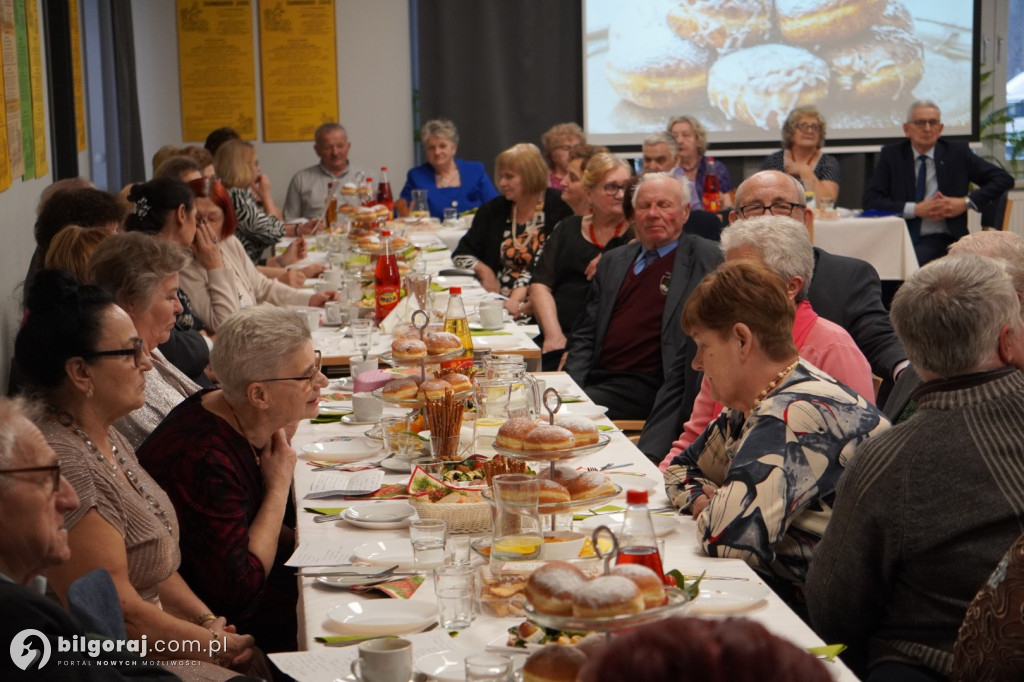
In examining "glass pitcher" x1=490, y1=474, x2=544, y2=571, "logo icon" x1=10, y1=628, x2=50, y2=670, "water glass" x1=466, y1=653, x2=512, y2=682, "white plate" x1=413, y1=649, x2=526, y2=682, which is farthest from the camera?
"glass pitcher" x1=490, y1=474, x2=544, y2=571

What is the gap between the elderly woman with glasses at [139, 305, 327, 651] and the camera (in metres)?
2.36

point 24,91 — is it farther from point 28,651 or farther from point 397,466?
point 28,651

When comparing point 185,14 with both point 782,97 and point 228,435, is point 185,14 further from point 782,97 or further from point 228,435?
point 228,435

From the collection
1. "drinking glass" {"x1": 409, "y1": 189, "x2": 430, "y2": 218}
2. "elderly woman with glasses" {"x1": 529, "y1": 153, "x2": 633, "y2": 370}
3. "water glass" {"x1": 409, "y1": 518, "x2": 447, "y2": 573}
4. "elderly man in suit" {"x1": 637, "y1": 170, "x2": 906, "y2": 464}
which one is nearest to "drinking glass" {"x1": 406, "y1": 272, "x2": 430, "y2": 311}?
"elderly woman with glasses" {"x1": 529, "y1": 153, "x2": 633, "y2": 370}

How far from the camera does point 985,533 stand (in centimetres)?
192

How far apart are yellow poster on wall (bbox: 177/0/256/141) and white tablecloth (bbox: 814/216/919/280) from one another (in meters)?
4.86

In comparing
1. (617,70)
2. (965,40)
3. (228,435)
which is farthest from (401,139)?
(228,435)

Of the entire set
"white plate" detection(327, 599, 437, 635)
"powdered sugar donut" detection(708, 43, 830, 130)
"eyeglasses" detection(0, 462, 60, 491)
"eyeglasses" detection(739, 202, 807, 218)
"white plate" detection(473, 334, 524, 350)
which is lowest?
"white plate" detection(473, 334, 524, 350)

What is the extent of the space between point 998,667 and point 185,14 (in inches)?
355

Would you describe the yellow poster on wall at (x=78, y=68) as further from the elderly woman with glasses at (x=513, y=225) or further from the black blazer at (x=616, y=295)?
the black blazer at (x=616, y=295)

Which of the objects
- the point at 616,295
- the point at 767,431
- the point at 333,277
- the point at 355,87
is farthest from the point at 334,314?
the point at 355,87

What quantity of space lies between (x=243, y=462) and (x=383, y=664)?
3.42ft

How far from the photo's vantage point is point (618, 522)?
229cm

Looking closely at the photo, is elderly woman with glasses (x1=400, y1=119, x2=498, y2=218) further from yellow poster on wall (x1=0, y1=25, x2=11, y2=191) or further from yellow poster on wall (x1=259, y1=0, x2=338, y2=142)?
yellow poster on wall (x1=0, y1=25, x2=11, y2=191)
